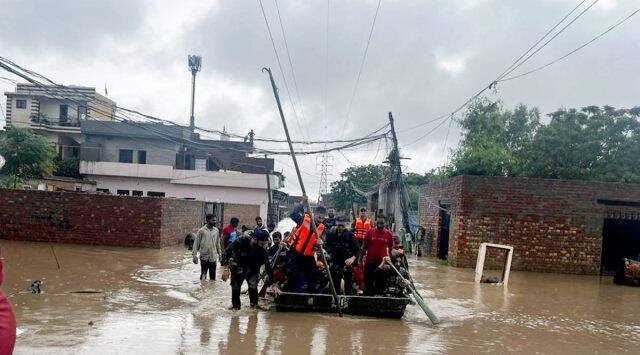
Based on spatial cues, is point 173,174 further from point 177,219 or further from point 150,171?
point 177,219

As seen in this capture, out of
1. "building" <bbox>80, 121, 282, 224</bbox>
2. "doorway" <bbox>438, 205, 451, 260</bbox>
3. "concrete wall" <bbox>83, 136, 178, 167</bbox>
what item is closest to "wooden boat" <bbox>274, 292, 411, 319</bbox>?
"doorway" <bbox>438, 205, 451, 260</bbox>

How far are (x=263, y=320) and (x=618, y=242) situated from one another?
17399 mm

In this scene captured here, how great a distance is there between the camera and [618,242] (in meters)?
21.7

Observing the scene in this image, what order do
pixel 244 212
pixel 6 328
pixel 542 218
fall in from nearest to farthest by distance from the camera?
pixel 6 328 < pixel 542 218 < pixel 244 212

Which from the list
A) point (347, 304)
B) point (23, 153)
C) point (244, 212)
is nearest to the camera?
point (347, 304)

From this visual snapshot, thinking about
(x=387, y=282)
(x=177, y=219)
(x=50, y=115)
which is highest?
(x=50, y=115)

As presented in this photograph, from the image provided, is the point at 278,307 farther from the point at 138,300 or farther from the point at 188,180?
the point at 188,180

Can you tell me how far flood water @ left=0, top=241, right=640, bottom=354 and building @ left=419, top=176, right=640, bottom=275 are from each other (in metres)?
4.06

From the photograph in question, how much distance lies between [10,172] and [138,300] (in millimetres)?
26754

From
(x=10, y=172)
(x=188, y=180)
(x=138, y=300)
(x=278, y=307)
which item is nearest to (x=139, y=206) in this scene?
(x=138, y=300)

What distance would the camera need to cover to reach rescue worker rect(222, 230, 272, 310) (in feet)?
31.8

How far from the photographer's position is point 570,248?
1923 centimetres

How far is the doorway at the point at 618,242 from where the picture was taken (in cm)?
2161

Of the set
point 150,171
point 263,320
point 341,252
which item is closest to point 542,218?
point 341,252
